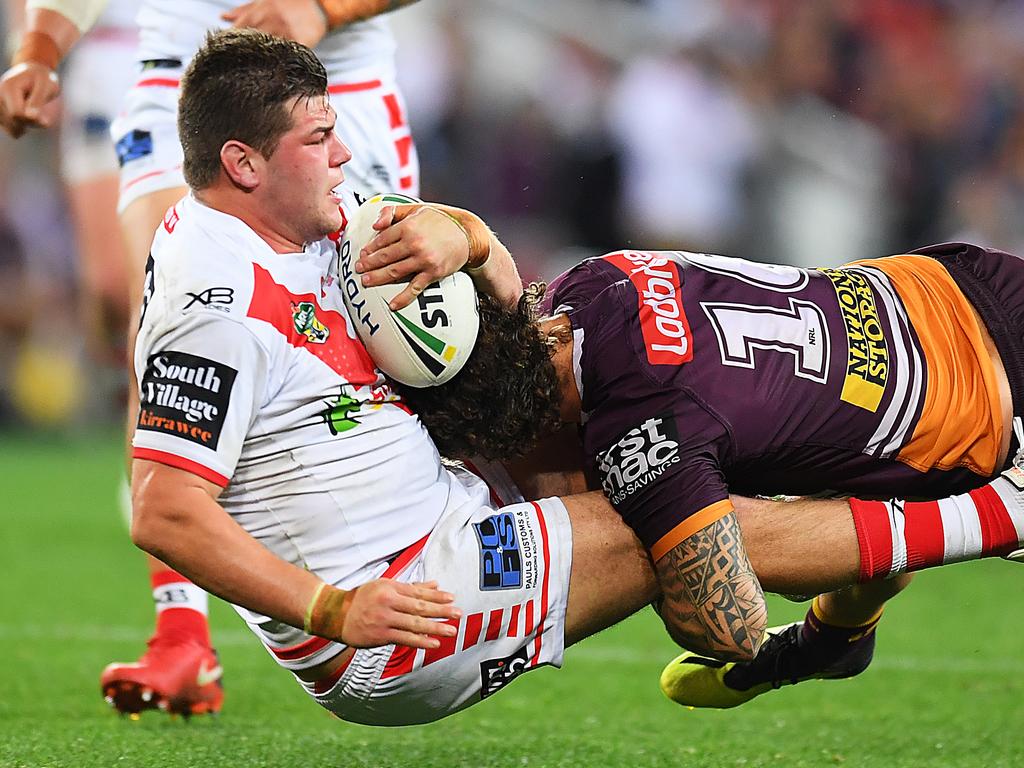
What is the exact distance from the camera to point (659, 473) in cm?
310

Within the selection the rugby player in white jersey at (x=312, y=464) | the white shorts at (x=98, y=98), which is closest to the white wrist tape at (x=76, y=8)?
the white shorts at (x=98, y=98)

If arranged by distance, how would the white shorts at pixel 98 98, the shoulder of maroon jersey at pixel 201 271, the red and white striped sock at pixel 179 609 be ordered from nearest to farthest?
Result: the shoulder of maroon jersey at pixel 201 271
the red and white striped sock at pixel 179 609
the white shorts at pixel 98 98

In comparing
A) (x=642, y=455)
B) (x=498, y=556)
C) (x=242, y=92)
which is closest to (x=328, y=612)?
(x=498, y=556)

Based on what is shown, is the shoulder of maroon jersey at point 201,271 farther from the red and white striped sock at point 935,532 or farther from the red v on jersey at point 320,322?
the red and white striped sock at point 935,532

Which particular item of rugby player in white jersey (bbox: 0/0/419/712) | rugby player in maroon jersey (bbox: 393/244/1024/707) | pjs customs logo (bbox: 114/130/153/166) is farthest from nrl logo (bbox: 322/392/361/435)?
pjs customs logo (bbox: 114/130/153/166)

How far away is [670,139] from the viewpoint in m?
10.4

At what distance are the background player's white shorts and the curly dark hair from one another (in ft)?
0.55

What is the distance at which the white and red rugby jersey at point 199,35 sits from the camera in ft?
→ 14.2

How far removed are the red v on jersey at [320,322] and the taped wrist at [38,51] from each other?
1665mm

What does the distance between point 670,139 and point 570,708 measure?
664cm

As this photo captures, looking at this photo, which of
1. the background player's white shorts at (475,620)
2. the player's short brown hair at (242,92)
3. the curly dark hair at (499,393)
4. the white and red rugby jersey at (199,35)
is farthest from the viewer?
the white and red rugby jersey at (199,35)

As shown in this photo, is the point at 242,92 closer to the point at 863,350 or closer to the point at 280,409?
the point at 280,409

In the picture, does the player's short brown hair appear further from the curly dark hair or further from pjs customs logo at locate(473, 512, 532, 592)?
pjs customs logo at locate(473, 512, 532, 592)

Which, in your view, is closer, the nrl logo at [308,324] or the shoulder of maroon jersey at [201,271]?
the shoulder of maroon jersey at [201,271]
